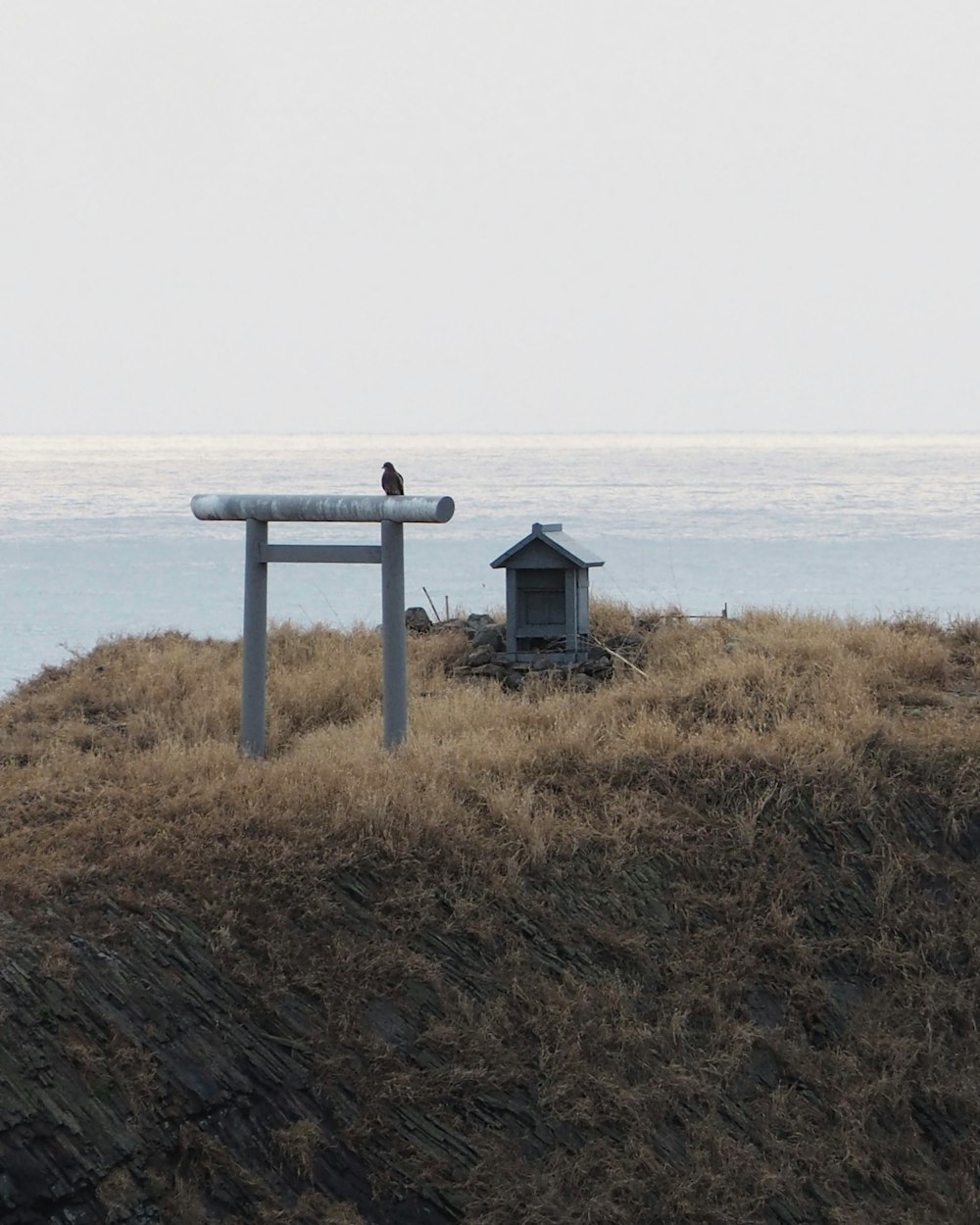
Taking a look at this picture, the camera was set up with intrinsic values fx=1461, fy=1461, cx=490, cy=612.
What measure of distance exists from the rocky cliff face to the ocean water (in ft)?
29.9

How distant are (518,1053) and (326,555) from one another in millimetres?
4496

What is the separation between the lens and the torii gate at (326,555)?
11.0 m

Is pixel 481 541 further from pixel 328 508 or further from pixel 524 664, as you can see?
pixel 328 508

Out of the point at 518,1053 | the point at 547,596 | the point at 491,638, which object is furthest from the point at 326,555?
the point at 518,1053

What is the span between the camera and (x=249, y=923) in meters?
8.61

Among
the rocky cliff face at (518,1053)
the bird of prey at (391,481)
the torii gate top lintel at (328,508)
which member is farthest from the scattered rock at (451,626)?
the rocky cliff face at (518,1053)

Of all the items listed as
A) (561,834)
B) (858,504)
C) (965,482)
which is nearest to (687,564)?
(858,504)

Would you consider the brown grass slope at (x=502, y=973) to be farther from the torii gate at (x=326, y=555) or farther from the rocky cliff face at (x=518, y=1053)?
the torii gate at (x=326, y=555)

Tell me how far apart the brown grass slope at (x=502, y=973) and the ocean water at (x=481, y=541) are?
807 cm

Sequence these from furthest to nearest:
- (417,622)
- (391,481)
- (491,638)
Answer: (417,622)
(491,638)
(391,481)

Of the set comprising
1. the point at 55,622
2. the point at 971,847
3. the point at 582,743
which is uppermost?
the point at 582,743

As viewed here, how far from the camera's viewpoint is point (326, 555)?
1147 cm

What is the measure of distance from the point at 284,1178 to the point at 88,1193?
104 cm

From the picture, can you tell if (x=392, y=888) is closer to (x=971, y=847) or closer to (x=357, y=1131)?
(x=357, y=1131)
